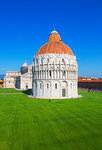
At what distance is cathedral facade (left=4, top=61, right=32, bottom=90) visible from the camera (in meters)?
93.2

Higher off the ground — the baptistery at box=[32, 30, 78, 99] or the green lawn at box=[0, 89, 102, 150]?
the baptistery at box=[32, 30, 78, 99]

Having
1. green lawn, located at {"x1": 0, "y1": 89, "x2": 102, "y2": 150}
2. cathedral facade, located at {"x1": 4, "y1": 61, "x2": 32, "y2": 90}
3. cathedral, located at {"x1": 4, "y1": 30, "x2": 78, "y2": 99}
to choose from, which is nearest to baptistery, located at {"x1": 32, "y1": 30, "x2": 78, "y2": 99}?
cathedral, located at {"x1": 4, "y1": 30, "x2": 78, "y2": 99}

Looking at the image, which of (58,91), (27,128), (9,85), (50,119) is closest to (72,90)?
(58,91)

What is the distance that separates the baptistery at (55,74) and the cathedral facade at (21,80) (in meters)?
41.9

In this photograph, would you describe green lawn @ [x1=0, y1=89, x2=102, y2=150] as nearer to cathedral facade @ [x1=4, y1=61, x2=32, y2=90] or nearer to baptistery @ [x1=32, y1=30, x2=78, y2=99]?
baptistery @ [x1=32, y1=30, x2=78, y2=99]

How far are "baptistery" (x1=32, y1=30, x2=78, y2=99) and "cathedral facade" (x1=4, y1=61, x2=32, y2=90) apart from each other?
41.9 meters

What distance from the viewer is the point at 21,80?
92500mm

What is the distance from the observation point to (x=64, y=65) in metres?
50.1

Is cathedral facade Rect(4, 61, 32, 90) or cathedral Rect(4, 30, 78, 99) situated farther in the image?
cathedral facade Rect(4, 61, 32, 90)

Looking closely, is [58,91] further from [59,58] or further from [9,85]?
[9,85]

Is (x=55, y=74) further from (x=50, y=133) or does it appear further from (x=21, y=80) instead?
(x=21, y=80)

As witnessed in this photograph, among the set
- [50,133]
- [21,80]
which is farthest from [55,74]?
[21,80]

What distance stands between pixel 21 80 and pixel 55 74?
1924 inches

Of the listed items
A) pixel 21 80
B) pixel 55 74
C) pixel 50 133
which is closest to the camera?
pixel 50 133
